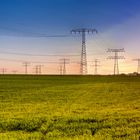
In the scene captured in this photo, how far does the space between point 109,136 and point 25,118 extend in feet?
20.5

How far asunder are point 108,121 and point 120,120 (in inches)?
27.7

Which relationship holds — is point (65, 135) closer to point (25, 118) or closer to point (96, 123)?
point (96, 123)

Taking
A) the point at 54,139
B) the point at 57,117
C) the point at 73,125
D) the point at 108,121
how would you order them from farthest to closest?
the point at 57,117 → the point at 108,121 → the point at 73,125 → the point at 54,139

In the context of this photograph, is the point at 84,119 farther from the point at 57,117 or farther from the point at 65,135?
the point at 65,135

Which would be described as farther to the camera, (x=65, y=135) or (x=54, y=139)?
(x=65, y=135)

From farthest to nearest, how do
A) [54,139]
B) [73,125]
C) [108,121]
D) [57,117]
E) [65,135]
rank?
1. [57,117]
2. [108,121]
3. [73,125]
4. [65,135]
5. [54,139]

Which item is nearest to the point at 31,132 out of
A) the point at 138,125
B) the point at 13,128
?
the point at 13,128

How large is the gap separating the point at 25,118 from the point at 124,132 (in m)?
6.03

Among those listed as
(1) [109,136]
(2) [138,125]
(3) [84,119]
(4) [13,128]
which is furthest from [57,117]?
(1) [109,136]

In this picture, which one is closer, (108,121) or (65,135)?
(65,135)

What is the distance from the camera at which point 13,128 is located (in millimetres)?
19359

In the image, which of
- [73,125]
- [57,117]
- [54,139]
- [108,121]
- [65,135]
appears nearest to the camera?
[54,139]

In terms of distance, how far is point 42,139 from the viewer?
51.8 feet

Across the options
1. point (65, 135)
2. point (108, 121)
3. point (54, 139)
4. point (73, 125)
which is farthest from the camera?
point (108, 121)
